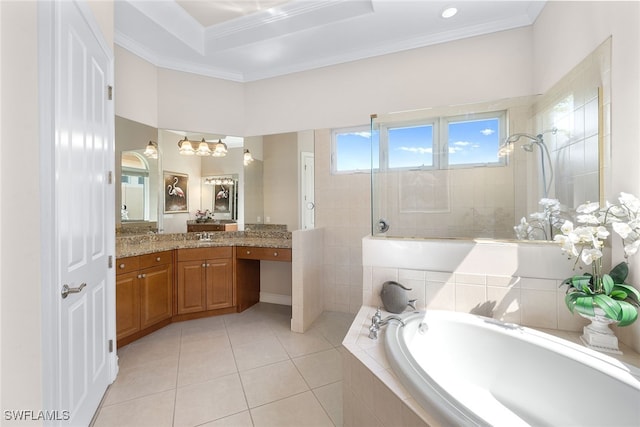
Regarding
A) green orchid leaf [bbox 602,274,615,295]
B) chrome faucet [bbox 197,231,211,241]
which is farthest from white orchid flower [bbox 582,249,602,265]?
chrome faucet [bbox 197,231,211,241]

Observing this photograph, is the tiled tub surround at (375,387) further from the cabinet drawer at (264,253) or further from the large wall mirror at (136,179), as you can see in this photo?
the large wall mirror at (136,179)

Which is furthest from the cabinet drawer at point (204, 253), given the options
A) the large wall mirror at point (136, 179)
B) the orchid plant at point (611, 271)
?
the orchid plant at point (611, 271)

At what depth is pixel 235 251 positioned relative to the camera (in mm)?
2914

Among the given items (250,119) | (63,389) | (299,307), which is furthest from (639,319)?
(250,119)

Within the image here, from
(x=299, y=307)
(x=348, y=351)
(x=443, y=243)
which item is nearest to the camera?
(x=348, y=351)

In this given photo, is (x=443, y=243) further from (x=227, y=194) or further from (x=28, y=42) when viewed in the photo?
(x=227, y=194)

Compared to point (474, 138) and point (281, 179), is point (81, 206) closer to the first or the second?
point (281, 179)

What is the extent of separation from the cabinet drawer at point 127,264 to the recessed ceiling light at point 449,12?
3.37 meters

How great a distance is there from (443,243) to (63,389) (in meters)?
2.10

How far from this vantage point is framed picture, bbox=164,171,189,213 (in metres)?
2.96

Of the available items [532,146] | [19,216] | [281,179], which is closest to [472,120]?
[532,146]

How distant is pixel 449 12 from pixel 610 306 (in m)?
2.40

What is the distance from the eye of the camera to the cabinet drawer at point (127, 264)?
6.99ft

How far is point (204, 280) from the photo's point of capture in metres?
2.79
